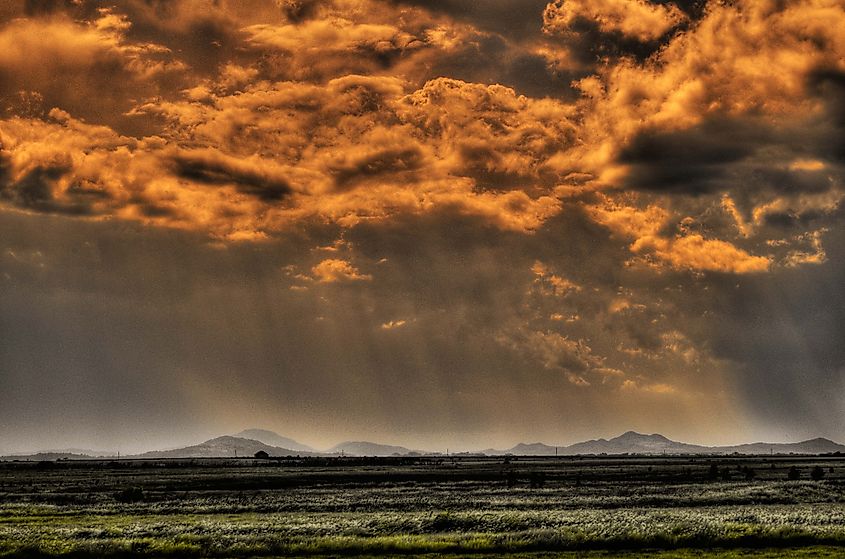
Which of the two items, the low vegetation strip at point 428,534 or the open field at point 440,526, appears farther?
the low vegetation strip at point 428,534

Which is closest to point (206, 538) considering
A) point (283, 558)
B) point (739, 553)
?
point (283, 558)

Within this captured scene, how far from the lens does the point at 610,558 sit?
108 ft

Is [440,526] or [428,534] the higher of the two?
[440,526]

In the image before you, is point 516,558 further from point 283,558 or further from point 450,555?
point 283,558

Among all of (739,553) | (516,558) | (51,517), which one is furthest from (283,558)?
(51,517)

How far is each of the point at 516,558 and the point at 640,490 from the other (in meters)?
49.1

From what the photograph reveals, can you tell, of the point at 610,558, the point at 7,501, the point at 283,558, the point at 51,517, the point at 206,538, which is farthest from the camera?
the point at 7,501

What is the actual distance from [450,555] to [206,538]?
1387 cm

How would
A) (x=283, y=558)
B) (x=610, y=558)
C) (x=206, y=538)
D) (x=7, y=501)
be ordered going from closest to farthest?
(x=610, y=558), (x=283, y=558), (x=206, y=538), (x=7, y=501)

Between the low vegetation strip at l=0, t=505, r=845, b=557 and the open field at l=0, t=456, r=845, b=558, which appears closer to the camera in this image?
the open field at l=0, t=456, r=845, b=558

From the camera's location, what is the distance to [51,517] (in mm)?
57156

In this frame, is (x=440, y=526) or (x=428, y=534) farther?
(x=440, y=526)

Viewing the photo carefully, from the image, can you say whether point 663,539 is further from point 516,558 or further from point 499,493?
point 499,493

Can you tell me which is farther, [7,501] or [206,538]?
[7,501]
